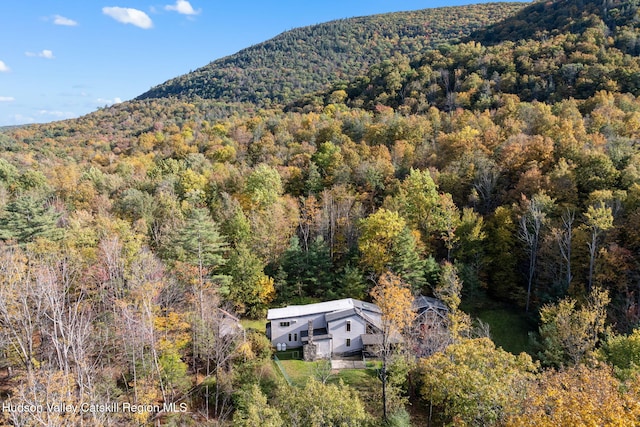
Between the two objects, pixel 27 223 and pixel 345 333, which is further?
pixel 27 223

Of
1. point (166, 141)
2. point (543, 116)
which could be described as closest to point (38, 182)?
point (166, 141)

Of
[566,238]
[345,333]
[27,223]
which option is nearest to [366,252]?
[345,333]

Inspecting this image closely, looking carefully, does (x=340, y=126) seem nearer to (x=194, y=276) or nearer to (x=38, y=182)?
(x=194, y=276)

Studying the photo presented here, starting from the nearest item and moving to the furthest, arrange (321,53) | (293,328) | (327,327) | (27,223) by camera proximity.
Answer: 1. (327,327)
2. (293,328)
3. (27,223)
4. (321,53)

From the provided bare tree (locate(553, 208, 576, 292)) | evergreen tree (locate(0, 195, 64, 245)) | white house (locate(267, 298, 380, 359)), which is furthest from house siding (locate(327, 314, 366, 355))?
evergreen tree (locate(0, 195, 64, 245))

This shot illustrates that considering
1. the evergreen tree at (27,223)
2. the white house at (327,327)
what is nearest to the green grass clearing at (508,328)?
the white house at (327,327)

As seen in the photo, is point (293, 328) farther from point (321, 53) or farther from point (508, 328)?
point (321, 53)
